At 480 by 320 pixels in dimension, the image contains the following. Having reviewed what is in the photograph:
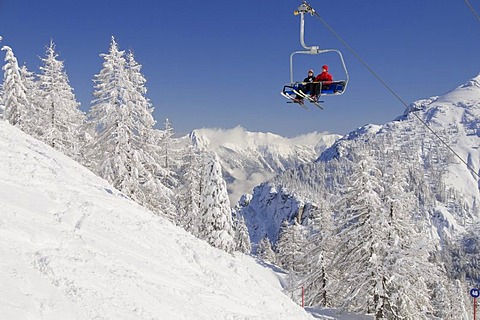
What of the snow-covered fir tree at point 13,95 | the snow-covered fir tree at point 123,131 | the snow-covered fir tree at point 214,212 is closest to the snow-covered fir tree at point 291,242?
the snow-covered fir tree at point 214,212

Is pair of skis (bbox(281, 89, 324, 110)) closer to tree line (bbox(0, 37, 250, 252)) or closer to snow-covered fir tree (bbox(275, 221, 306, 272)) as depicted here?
tree line (bbox(0, 37, 250, 252))

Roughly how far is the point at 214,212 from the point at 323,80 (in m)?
21.3

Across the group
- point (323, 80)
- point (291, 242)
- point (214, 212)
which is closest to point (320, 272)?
point (214, 212)

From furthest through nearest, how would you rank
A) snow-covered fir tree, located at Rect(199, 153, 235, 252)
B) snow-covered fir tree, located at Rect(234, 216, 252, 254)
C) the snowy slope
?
snow-covered fir tree, located at Rect(234, 216, 252, 254) → snow-covered fir tree, located at Rect(199, 153, 235, 252) → the snowy slope

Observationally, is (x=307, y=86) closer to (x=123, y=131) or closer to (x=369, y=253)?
(x=369, y=253)

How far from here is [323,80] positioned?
562 inches

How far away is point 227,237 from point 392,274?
14724 mm

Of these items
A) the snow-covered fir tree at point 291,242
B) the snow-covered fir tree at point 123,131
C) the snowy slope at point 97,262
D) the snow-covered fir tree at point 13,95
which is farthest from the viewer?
the snow-covered fir tree at point 291,242

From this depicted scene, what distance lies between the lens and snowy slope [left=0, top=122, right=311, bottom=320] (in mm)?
8570

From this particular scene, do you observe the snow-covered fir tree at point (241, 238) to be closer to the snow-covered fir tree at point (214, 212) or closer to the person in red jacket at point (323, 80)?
the snow-covered fir tree at point (214, 212)

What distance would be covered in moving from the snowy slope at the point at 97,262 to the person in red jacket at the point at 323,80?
685cm

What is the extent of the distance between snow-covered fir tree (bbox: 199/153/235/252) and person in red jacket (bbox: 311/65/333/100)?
2033 centimetres

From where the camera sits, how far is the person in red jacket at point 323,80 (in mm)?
14031

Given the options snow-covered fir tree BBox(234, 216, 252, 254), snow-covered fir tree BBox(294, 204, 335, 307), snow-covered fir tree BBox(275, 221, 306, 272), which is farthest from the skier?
snow-covered fir tree BBox(234, 216, 252, 254)
